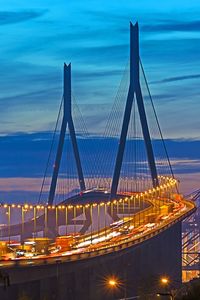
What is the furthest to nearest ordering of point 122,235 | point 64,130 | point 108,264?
point 64,130, point 122,235, point 108,264

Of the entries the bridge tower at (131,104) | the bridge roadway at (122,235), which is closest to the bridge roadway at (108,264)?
the bridge roadway at (122,235)

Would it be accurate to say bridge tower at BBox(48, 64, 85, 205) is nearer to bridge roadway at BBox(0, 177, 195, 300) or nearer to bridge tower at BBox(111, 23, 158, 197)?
bridge roadway at BBox(0, 177, 195, 300)

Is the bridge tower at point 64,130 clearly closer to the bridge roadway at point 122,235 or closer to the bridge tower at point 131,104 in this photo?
the bridge roadway at point 122,235

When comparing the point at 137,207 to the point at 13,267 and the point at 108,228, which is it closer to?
the point at 108,228

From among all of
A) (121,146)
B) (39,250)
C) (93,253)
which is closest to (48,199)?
(121,146)

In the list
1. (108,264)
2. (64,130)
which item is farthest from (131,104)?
(64,130)

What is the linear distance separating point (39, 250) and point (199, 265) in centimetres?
3955

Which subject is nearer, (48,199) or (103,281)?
(103,281)

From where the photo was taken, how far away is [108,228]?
75.7 m

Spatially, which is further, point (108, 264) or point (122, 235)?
point (122, 235)

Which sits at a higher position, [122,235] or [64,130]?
[64,130]

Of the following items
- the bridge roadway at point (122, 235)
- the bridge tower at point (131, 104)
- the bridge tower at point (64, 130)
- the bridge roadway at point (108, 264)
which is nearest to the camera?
the bridge roadway at point (108, 264)

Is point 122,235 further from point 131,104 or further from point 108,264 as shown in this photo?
point 131,104

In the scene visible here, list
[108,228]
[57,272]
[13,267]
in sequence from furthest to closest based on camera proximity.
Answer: [108,228] → [57,272] → [13,267]
